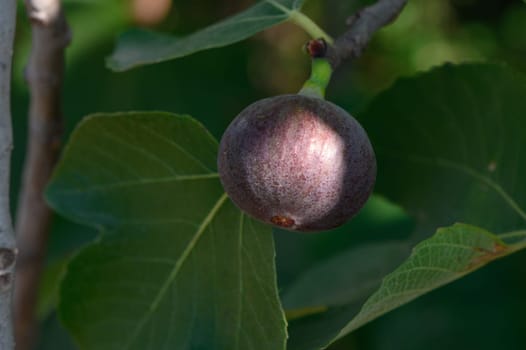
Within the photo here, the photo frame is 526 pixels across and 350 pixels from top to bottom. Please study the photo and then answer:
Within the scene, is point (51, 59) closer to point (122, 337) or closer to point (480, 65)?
point (122, 337)

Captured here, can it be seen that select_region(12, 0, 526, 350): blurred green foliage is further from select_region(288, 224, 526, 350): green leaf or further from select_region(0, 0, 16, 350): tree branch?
select_region(0, 0, 16, 350): tree branch

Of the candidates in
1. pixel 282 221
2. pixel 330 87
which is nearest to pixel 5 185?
pixel 282 221

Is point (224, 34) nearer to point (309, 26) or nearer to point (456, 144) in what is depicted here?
point (309, 26)

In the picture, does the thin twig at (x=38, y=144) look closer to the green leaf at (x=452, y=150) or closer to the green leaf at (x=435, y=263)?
the green leaf at (x=452, y=150)

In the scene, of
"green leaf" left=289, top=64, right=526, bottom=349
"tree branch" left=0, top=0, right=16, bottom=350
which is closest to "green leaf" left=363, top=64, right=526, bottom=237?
"green leaf" left=289, top=64, right=526, bottom=349

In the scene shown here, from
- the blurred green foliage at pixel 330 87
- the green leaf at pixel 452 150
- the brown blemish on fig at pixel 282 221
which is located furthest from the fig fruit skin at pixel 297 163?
the blurred green foliage at pixel 330 87
